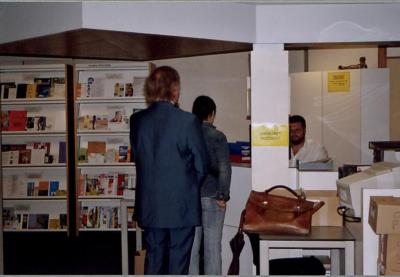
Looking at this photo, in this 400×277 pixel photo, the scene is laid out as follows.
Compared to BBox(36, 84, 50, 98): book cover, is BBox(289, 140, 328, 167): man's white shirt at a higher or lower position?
lower

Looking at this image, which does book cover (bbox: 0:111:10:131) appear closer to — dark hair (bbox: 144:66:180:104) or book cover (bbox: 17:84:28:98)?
book cover (bbox: 17:84:28:98)

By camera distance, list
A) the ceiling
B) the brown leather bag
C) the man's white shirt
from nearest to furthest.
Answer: the brown leather bag
the ceiling
the man's white shirt

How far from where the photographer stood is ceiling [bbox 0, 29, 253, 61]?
4184 mm

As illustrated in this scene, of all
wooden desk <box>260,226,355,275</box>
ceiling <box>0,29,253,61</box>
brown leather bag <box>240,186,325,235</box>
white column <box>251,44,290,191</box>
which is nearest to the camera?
wooden desk <box>260,226,355,275</box>

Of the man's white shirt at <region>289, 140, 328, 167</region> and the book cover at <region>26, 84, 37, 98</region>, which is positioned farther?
the book cover at <region>26, 84, 37, 98</region>

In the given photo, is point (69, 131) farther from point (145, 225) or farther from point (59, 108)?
point (145, 225)

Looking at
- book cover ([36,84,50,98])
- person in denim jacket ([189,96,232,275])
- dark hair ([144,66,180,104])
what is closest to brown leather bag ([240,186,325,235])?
dark hair ([144,66,180,104])

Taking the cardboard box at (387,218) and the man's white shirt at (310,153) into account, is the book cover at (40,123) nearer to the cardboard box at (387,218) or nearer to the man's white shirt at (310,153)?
the man's white shirt at (310,153)

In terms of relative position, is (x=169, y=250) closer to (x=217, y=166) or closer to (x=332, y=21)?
(x=217, y=166)

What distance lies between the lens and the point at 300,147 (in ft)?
17.6

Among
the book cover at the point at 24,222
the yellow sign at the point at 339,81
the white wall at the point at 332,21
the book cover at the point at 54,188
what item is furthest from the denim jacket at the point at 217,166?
the book cover at the point at 24,222

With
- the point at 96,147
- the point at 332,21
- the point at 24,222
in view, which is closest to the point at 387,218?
the point at 332,21

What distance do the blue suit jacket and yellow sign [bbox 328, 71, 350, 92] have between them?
3209 mm

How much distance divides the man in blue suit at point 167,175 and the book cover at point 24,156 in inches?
154
